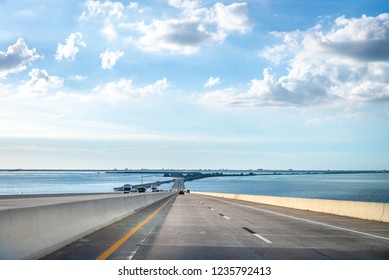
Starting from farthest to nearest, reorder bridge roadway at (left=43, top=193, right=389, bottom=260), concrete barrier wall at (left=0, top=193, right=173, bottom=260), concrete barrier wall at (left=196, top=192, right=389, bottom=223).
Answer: concrete barrier wall at (left=196, top=192, right=389, bottom=223)
bridge roadway at (left=43, top=193, right=389, bottom=260)
concrete barrier wall at (left=0, top=193, right=173, bottom=260)

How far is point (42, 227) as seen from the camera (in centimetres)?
984

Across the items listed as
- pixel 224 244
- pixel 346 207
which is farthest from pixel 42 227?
pixel 346 207

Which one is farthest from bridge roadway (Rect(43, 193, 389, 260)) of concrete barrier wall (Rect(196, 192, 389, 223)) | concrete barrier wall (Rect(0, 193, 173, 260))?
concrete barrier wall (Rect(196, 192, 389, 223))

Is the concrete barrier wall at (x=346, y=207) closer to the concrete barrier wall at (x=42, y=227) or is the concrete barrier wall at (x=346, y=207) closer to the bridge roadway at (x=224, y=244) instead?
the bridge roadway at (x=224, y=244)

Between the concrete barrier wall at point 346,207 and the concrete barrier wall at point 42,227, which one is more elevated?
the concrete barrier wall at point 42,227

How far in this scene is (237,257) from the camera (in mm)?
9461

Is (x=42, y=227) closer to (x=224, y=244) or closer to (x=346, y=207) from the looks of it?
(x=224, y=244)

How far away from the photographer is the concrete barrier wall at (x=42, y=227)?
8188mm

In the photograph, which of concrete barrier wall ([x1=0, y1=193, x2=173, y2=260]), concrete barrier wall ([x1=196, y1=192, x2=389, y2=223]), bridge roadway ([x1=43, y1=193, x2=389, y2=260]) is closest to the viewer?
concrete barrier wall ([x1=0, y1=193, x2=173, y2=260])

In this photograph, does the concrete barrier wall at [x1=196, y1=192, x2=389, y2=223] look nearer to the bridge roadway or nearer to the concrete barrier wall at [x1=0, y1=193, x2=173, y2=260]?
the bridge roadway

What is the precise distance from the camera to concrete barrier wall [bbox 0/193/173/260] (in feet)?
26.9

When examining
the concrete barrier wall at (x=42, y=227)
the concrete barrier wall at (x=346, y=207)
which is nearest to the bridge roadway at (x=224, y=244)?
the concrete barrier wall at (x=42, y=227)
